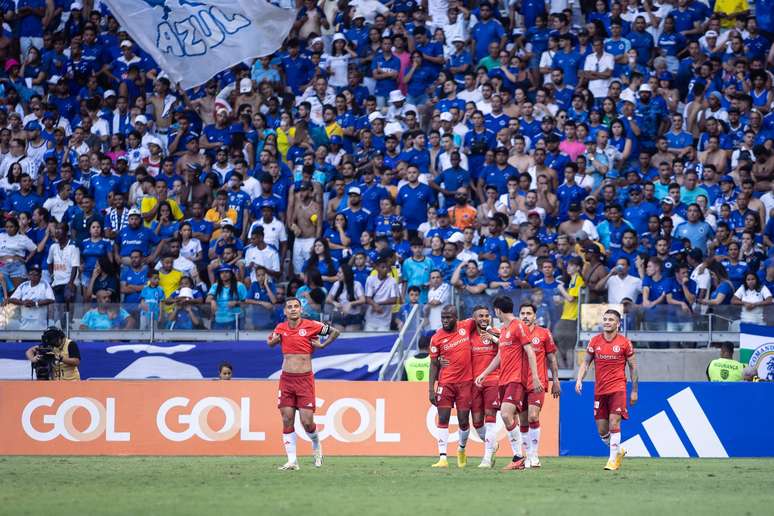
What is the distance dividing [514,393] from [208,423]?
6.16 metres

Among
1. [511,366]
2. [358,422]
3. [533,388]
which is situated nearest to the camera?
[533,388]

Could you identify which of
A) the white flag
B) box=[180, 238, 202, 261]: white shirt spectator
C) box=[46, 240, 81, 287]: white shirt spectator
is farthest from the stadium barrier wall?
the white flag

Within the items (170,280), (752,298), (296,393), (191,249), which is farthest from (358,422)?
(752,298)

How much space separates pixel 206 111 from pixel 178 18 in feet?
7.03

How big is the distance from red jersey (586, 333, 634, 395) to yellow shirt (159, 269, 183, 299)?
9.98 metres

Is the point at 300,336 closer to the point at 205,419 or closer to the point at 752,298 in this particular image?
the point at 205,419

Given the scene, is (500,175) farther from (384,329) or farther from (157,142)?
(157,142)

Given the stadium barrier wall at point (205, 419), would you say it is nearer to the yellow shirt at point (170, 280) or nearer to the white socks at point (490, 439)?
the white socks at point (490, 439)

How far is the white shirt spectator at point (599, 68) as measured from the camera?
27.4 metres

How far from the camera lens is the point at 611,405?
17188mm

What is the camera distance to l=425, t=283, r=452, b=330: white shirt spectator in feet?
72.7

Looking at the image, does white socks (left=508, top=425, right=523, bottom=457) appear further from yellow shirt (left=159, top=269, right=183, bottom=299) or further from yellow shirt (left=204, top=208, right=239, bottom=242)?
yellow shirt (left=204, top=208, right=239, bottom=242)

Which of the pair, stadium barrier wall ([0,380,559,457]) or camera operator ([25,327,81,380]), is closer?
stadium barrier wall ([0,380,559,457])

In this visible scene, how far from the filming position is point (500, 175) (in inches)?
1018
